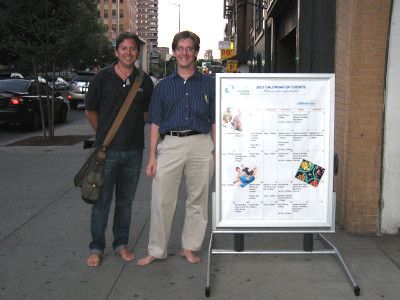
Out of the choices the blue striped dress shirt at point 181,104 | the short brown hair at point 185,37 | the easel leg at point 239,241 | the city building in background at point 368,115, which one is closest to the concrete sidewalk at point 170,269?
the easel leg at point 239,241

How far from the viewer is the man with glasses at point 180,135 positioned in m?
4.70

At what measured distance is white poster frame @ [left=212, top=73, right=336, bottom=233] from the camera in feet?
14.7

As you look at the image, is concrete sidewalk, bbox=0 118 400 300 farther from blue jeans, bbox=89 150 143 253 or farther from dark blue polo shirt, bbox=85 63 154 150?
dark blue polo shirt, bbox=85 63 154 150

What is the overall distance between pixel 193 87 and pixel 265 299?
67.9 inches

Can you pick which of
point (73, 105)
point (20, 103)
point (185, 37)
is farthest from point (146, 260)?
point (73, 105)

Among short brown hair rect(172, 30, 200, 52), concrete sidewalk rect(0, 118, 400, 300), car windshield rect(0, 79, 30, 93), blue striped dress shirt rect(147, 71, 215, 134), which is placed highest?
car windshield rect(0, 79, 30, 93)

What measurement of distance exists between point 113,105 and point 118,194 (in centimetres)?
79

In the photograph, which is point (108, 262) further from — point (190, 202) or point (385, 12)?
point (385, 12)

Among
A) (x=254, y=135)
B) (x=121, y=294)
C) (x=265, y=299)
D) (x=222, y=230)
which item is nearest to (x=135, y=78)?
(x=254, y=135)

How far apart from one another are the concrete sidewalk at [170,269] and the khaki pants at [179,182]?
0.82 feet

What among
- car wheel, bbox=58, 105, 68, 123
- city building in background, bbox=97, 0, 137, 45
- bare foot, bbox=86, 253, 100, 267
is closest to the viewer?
bare foot, bbox=86, 253, 100, 267

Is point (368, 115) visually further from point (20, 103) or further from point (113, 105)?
point (20, 103)

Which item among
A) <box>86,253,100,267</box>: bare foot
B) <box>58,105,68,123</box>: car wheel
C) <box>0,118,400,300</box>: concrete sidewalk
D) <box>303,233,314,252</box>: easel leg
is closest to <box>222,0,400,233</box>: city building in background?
<box>0,118,400,300</box>: concrete sidewalk

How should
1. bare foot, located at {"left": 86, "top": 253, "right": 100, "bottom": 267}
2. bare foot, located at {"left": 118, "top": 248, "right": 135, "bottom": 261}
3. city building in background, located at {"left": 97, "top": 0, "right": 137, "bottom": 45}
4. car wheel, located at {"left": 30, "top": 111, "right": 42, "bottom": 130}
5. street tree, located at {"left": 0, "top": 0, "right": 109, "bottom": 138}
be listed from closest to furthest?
bare foot, located at {"left": 86, "top": 253, "right": 100, "bottom": 267} → bare foot, located at {"left": 118, "top": 248, "right": 135, "bottom": 261} → street tree, located at {"left": 0, "top": 0, "right": 109, "bottom": 138} → car wheel, located at {"left": 30, "top": 111, "right": 42, "bottom": 130} → city building in background, located at {"left": 97, "top": 0, "right": 137, "bottom": 45}
